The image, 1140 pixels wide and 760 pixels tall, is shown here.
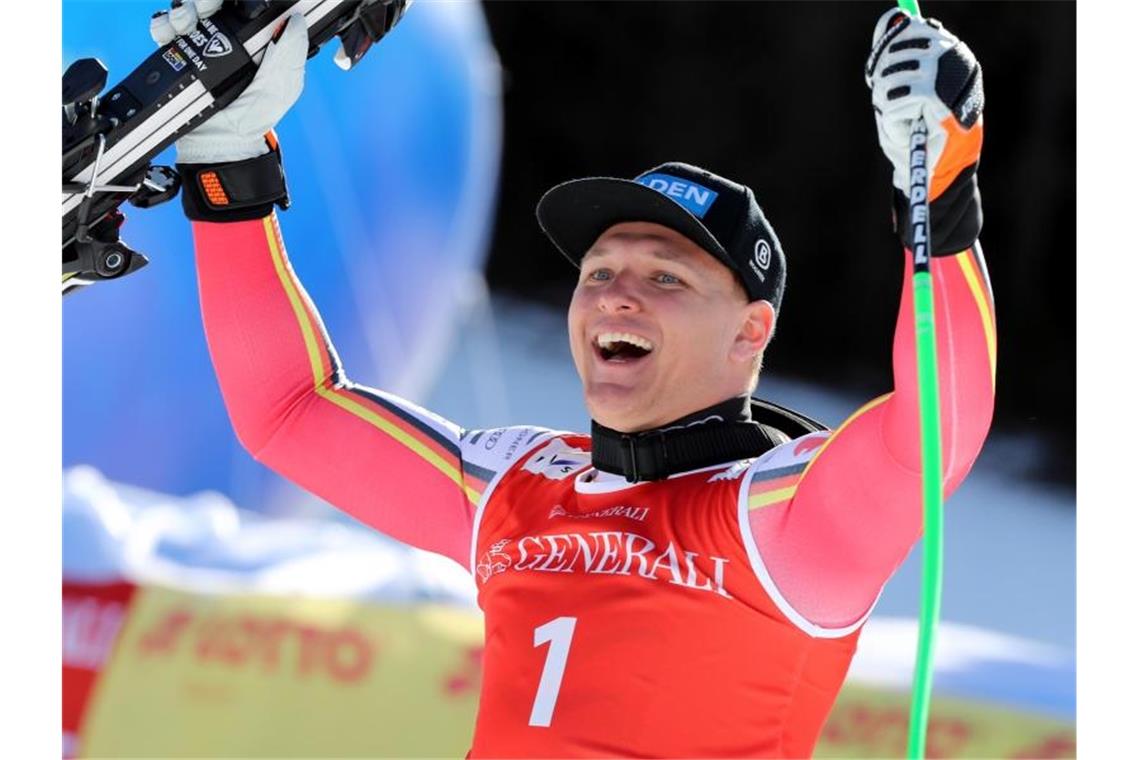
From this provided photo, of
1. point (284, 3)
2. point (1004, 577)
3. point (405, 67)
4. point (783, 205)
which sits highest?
point (405, 67)

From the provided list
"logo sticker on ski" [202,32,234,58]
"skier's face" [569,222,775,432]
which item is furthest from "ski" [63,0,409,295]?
"skier's face" [569,222,775,432]

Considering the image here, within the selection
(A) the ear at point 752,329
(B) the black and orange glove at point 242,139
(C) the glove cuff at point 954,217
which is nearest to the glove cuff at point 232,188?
(B) the black and orange glove at point 242,139

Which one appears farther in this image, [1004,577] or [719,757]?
[1004,577]

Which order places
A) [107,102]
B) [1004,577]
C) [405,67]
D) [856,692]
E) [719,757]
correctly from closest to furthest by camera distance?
[719,757]
[107,102]
[856,692]
[1004,577]
[405,67]

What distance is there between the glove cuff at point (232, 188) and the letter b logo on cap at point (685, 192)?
1.42 ft

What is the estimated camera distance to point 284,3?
1.60 m

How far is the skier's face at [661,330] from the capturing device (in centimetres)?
159

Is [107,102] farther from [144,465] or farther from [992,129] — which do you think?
[992,129]

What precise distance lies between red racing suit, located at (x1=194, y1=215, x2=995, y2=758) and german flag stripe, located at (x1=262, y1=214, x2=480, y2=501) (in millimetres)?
77

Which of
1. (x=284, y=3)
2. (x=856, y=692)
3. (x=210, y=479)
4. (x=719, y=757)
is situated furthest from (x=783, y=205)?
(x=719, y=757)

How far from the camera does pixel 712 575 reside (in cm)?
146

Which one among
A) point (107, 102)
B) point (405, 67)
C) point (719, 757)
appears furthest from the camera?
point (405, 67)

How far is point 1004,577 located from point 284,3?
1.79m

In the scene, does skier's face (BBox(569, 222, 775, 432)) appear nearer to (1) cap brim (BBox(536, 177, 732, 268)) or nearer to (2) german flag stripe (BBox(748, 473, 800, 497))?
(1) cap brim (BBox(536, 177, 732, 268))
